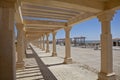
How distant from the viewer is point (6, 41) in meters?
2.97

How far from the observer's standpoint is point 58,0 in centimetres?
401

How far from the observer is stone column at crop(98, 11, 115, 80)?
16.0 ft

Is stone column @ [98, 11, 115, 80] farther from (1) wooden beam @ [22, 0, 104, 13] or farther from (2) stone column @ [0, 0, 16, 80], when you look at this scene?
(2) stone column @ [0, 0, 16, 80]

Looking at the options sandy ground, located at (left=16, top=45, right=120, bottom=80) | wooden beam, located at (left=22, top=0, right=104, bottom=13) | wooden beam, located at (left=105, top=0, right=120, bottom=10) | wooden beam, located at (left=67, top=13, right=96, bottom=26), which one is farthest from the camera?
sandy ground, located at (left=16, top=45, right=120, bottom=80)

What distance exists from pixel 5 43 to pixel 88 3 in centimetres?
304

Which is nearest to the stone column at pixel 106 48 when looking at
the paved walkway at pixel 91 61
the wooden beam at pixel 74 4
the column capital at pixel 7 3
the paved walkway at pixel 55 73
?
the wooden beam at pixel 74 4

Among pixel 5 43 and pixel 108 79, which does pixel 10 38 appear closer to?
pixel 5 43

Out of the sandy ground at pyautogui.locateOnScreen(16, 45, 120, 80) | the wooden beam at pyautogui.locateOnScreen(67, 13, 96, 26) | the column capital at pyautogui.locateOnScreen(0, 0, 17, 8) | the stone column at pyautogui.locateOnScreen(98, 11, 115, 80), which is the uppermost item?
the wooden beam at pyautogui.locateOnScreen(67, 13, 96, 26)

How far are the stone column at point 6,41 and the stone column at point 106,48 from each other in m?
3.37

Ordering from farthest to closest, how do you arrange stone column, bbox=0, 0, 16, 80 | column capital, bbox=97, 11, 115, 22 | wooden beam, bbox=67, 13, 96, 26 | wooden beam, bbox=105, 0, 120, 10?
wooden beam, bbox=67, 13, 96, 26, column capital, bbox=97, 11, 115, 22, wooden beam, bbox=105, 0, 120, 10, stone column, bbox=0, 0, 16, 80

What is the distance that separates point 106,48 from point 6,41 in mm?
3557

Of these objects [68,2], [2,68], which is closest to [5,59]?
[2,68]

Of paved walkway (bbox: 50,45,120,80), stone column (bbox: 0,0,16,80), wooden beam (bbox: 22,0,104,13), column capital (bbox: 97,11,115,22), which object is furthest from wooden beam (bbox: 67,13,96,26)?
stone column (bbox: 0,0,16,80)

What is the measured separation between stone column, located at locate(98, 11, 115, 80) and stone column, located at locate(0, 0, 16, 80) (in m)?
3.37
